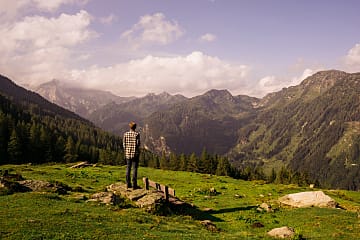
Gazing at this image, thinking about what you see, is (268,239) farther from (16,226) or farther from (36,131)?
(36,131)

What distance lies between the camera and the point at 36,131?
11156 cm

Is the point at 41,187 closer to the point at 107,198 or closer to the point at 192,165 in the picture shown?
the point at 107,198

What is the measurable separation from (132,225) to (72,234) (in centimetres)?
424

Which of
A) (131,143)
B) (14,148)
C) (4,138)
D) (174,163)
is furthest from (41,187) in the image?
(174,163)

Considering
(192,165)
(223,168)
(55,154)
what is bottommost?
(223,168)

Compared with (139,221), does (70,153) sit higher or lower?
higher

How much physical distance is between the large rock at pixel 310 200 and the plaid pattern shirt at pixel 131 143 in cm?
1913

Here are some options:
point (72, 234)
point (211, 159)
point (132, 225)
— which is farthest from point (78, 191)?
→ point (211, 159)

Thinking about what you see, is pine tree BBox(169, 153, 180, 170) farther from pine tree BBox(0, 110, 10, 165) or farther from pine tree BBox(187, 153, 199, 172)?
pine tree BBox(0, 110, 10, 165)

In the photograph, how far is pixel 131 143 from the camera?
2656cm

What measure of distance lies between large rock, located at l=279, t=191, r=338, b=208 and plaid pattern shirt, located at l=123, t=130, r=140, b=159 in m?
19.1

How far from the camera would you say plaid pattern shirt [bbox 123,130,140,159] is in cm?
2648

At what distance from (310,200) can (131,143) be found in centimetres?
2121

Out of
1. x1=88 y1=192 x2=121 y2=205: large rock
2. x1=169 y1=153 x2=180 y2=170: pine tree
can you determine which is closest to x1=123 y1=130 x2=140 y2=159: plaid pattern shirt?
x1=88 y1=192 x2=121 y2=205: large rock
